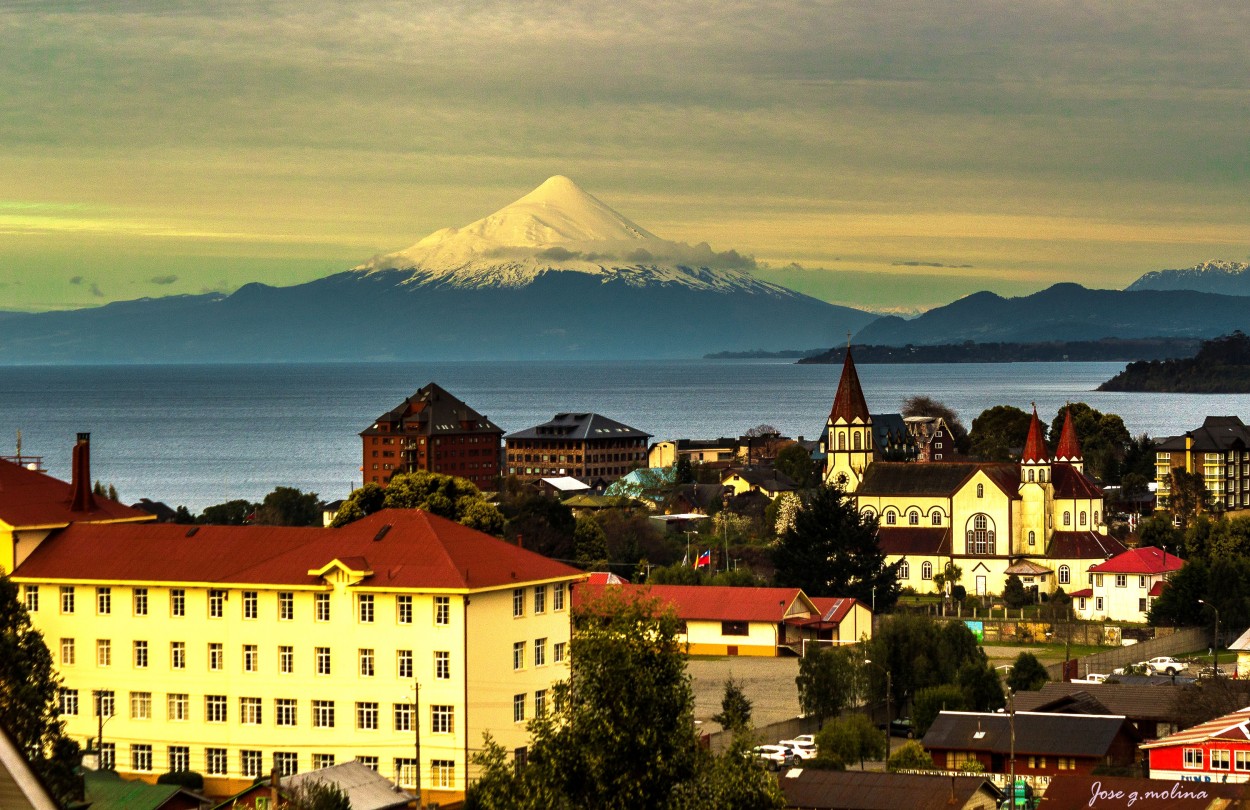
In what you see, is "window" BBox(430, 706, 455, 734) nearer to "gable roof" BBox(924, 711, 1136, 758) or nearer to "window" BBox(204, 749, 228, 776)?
"window" BBox(204, 749, 228, 776)

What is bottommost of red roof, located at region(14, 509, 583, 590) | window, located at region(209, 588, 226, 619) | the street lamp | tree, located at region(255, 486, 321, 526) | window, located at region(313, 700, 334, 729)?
the street lamp

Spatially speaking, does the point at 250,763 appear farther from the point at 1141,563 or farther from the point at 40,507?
the point at 1141,563

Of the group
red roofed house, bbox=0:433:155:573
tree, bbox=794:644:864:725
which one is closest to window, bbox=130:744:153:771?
red roofed house, bbox=0:433:155:573

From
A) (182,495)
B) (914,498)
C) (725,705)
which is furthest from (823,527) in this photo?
(182,495)

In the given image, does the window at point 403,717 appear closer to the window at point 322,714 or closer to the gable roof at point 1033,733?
the window at point 322,714

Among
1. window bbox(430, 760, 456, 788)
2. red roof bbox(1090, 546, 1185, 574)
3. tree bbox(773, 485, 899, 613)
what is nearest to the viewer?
window bbox(430, 760, 456, 788)

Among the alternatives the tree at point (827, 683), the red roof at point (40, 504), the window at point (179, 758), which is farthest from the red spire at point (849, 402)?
the window at point (179, 758)

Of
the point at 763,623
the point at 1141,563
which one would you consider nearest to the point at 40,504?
the point at 763,623

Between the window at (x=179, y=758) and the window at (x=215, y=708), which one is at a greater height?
the window at (x=215, y=708)
